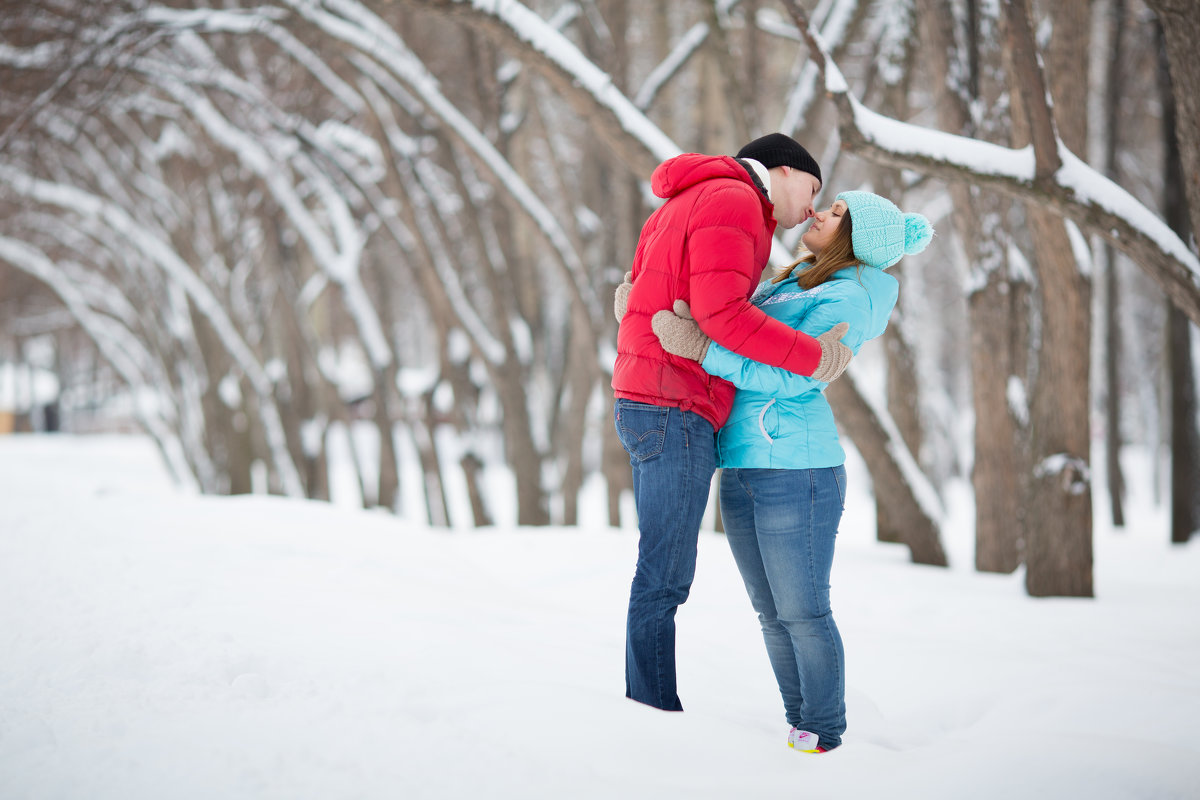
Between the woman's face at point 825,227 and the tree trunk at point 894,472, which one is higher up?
the woman's face at point 825,227

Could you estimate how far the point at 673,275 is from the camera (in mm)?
2277

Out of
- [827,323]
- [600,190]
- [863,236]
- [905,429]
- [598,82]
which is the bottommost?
[905,429]

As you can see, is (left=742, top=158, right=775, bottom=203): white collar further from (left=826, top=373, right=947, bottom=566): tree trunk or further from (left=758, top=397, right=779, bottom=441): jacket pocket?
(left=826, top=373, right=947, bottom=566): tree trunk

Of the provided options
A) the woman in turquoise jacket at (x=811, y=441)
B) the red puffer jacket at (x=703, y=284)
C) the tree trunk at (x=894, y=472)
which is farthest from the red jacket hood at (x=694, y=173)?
the tree trunk at (x=894, y=472)

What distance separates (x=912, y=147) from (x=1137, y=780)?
102 inches

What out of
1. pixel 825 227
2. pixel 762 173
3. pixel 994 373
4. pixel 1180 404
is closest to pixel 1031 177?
pixel 825 227

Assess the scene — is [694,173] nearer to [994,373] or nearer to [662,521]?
[662,521]

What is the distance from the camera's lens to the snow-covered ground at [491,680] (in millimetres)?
1974

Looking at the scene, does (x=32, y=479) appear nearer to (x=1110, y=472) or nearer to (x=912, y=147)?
(x=912, y=147)

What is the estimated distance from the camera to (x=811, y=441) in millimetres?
2314

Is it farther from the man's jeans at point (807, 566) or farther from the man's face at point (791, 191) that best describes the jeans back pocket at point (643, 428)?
the man's face at point (791, 191)

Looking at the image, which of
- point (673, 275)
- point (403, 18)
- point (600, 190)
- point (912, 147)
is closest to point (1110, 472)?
point (600, 190)

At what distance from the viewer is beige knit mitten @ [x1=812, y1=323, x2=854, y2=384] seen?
219cm

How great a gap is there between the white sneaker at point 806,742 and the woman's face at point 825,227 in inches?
51.8
